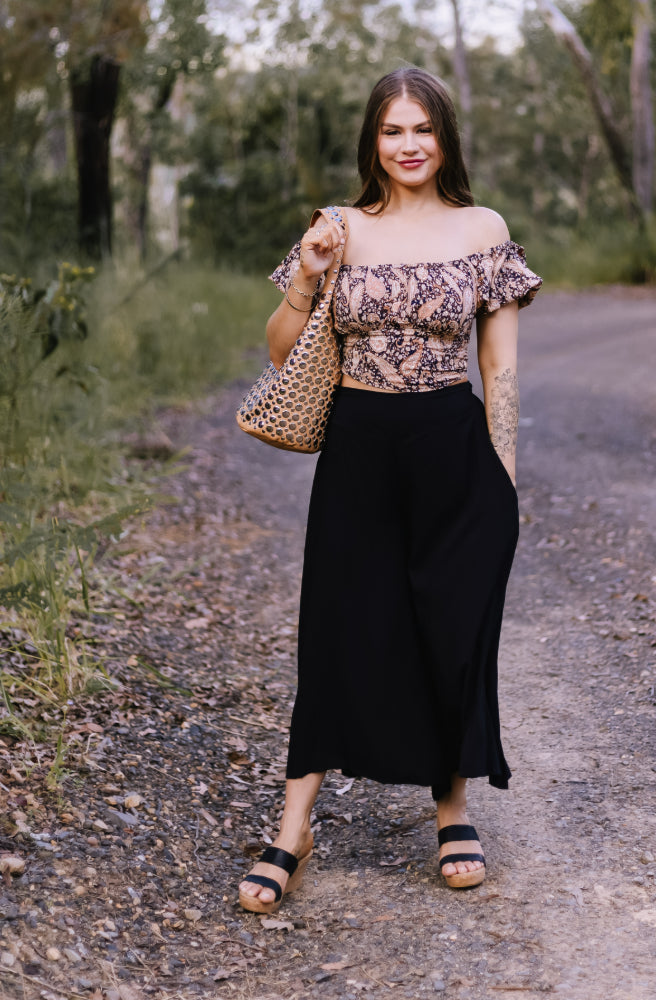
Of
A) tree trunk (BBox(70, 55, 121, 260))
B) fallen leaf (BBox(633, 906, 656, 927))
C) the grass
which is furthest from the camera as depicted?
tree trunk (BBox(70, 55, 121, 260))

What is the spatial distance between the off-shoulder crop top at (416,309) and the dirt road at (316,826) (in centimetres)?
130

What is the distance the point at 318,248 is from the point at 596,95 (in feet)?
61.6

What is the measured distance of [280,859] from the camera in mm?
2879

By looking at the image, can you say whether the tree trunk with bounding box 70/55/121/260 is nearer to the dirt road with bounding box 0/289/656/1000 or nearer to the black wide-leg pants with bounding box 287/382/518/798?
the dirt road with bounding box 0/289/656/1000

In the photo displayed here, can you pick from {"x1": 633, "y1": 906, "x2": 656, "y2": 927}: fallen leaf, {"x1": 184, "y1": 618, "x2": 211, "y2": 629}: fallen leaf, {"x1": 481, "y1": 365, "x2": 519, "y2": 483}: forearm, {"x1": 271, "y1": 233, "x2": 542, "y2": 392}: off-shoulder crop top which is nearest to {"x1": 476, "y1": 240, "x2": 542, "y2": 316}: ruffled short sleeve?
{"x1": 271, "y1": 233, "x2": 542, "y2": 392}: off-shoulder crop top

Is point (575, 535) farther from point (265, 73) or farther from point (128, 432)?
point (265, 73)

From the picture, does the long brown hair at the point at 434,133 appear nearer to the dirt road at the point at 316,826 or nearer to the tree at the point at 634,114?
the dirt road at the point at 316,826

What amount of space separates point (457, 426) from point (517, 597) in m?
2.51

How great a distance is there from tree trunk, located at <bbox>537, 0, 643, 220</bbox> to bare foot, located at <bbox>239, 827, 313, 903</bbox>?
1856cm

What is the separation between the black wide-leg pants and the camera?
2.84 meters

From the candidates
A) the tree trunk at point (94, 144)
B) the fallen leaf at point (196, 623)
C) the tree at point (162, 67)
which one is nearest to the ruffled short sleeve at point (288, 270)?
the fallen leaf at point (196, 623)

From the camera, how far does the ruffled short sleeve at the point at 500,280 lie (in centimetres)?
287

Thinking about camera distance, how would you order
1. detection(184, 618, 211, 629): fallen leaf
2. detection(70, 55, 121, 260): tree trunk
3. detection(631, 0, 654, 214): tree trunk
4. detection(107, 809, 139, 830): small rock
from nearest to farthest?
1. detection(107, 809, 139, 830): small rock
2. detection(184, 618, 211, 629): fallen leaf
3. detection(70, 55, 121, 260): tree trunk
4. detection(631, 0, 654, 214): tree trunk

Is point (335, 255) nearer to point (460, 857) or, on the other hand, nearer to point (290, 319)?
point (290, 319)
